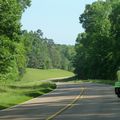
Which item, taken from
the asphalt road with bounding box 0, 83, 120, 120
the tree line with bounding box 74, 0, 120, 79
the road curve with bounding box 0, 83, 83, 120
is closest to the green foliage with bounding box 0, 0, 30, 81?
the road curve with bounding box 0, 83, 83, 120

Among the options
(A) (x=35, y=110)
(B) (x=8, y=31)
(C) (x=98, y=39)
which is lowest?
(A) (x=35, y=110)

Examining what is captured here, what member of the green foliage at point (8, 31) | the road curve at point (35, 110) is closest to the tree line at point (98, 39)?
the green foliage at point (8, 31)

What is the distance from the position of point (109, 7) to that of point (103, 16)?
2915 millimetres

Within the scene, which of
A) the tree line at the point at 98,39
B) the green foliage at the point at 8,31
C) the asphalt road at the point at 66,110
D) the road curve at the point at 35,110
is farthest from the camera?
the tree line at the point at 98,39

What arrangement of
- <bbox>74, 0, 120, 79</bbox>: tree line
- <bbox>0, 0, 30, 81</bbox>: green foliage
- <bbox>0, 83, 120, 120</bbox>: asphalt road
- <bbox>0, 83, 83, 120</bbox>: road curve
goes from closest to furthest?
<bbox>0, 83, 120, 120</bbox>: asphalt road
<bbox>0, 83, 83, 120</bbox>: road curve
<bbox>0, 0, 30, 81</bbox>: green foliage
<bbox>74, 0, 120, 79</bbox>: tree line

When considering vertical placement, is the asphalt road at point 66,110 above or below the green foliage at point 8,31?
below

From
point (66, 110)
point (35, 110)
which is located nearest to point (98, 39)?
point (35, 110)

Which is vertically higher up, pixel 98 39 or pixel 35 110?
pixel 98 39

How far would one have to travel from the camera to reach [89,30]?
14288cm

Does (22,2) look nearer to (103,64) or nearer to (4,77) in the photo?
(4,77)

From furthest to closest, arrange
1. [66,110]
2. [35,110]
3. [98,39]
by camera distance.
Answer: [98,39]
[35,110]
[66,110]

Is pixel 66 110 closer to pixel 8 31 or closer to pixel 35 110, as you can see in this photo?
pixel 35 110

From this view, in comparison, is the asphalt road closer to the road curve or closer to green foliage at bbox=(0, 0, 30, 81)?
the road curve

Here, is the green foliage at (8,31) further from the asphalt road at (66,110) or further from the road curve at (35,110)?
the asphalt road at (66,110)
